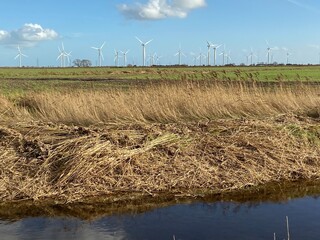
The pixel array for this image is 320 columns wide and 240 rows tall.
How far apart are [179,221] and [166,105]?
812cm

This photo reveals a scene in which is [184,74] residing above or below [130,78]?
below

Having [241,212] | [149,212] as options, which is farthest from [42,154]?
[241,212]

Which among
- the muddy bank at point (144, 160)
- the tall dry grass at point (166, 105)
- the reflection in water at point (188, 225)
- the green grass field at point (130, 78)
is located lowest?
the reflection in water at point (188, 225)

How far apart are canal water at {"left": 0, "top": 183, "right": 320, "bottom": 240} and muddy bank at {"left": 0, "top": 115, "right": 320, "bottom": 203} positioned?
668 millimetres

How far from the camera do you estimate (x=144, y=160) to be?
9016 mm

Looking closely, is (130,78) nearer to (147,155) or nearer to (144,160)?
(147,155)

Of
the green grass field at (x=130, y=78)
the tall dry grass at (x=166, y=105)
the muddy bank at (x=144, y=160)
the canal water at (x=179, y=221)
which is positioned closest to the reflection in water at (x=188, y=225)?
the canal water at (x=179, y=221)

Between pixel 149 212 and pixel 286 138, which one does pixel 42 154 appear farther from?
pixel 286 138

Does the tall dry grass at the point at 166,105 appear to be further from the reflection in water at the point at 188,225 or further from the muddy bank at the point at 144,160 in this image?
the reflection in water at the point at 188,225

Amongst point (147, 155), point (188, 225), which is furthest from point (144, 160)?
point (188, 225)

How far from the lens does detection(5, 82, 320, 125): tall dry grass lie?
14148mm

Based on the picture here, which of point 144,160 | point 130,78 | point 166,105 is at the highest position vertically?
point 130,78

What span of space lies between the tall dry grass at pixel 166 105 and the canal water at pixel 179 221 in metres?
6.01

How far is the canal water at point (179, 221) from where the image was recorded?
616 cm
